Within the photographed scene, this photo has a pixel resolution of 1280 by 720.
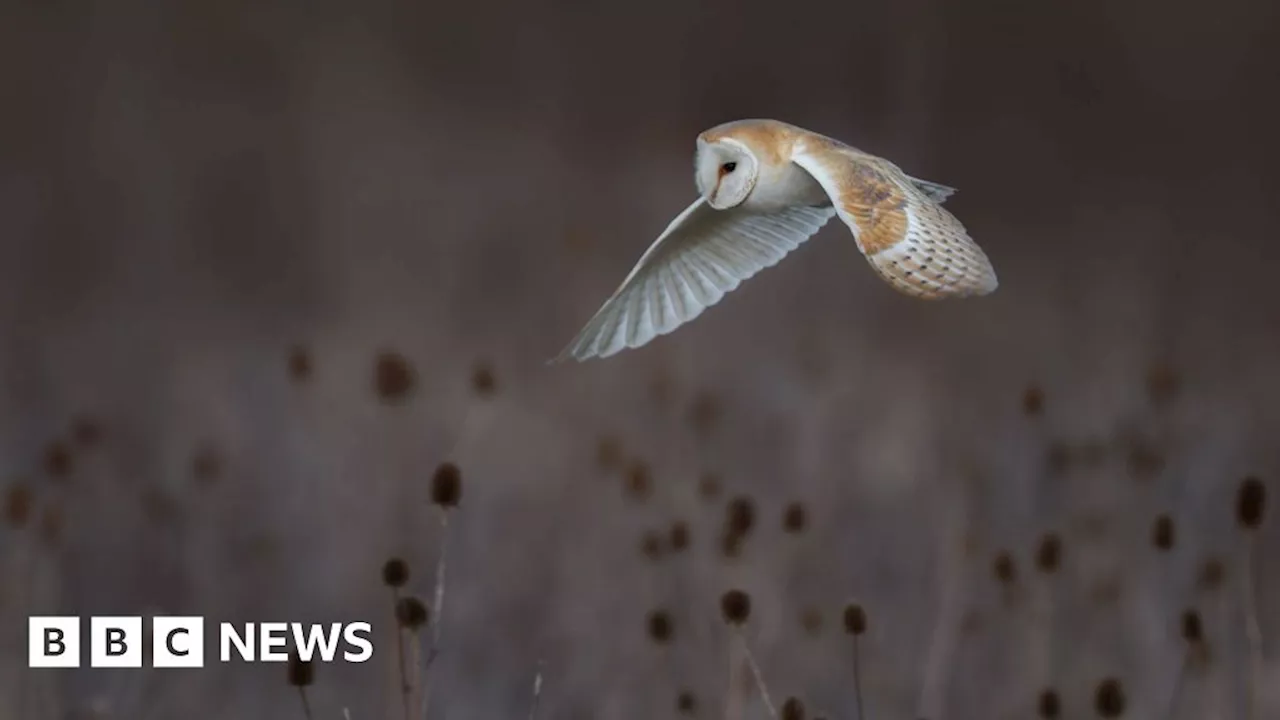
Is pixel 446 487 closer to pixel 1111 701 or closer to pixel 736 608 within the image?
pixel 736 608

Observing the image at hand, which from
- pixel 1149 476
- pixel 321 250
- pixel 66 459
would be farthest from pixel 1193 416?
pixel 66 459

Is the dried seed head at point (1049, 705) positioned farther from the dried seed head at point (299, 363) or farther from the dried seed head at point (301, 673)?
the dried seed head at point (299, 363)

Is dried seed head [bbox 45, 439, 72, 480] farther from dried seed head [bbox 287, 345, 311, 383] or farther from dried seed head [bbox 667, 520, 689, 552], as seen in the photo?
dried seed head [bbox 667, 520, 689, 552]

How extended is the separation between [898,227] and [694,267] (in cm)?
18

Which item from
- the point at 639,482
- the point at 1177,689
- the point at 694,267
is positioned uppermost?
the point at 694,267

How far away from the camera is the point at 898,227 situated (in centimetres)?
52

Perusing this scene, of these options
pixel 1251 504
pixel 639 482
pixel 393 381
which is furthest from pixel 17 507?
pixel 1251 504

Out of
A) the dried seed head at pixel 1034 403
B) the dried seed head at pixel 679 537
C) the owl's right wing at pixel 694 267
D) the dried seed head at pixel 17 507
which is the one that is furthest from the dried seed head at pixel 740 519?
the dried seed head at pixel 17 507

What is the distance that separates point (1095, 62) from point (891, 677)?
511 millimetres

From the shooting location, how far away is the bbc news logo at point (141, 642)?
875 mm

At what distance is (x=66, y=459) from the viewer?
104 cm

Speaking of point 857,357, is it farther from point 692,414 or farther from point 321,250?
point 321,250

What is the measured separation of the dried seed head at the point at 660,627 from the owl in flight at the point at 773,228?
0.71ft

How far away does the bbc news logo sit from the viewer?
87cm
